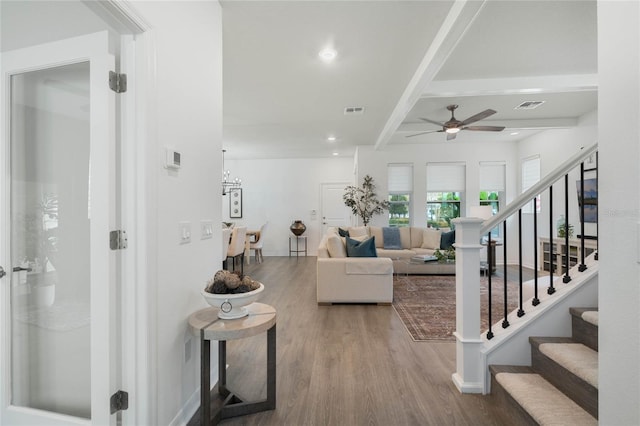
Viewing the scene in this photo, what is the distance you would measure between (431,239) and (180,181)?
5.59 metres

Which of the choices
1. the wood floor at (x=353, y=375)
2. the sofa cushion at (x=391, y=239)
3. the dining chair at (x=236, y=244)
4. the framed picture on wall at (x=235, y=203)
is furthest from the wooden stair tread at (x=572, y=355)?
the framed picture on wall at (x=235, y=203)

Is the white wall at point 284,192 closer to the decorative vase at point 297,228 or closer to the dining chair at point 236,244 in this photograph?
→ the decorative vase at point 297,228

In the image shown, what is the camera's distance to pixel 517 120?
5371 millimetres

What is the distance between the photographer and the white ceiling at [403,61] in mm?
2322

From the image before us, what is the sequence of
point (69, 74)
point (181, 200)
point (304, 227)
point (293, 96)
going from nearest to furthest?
point (69, 74), point (181, 200), point (293, 96), point (304, 227)

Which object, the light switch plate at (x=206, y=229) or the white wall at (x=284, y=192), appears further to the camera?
the white wall at (x=284, y=192)

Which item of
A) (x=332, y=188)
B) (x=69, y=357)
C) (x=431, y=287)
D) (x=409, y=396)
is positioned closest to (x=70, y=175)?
(x=69, y=357)

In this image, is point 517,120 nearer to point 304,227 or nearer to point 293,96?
point 293,96

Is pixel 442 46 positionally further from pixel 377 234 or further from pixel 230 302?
pixel 377 234

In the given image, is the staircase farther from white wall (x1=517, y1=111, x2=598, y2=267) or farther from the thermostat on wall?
white wall (x1=517, y1=111, x2=598, y2=267)

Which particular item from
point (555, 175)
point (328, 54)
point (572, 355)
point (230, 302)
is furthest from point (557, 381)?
point (328, 54)

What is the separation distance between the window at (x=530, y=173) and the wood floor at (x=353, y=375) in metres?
4.97

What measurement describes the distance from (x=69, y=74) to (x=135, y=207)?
78cm

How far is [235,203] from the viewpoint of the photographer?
27.3 ft
